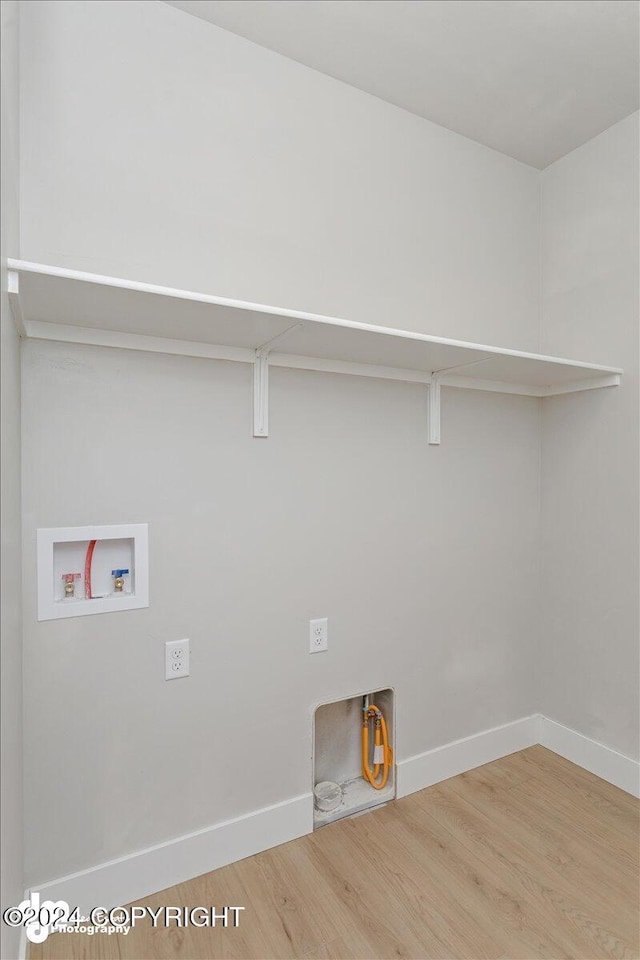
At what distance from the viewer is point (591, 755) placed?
2.27 meters

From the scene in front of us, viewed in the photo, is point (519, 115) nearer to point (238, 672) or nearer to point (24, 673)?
point (238, 672)

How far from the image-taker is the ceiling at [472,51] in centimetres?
164

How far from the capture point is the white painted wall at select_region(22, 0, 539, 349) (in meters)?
1.50

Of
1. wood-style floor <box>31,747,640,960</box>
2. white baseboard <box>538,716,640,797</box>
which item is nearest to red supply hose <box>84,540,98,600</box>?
wood-style floor <box>31,747,640,960</box>

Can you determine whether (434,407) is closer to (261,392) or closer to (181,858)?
(261,392)

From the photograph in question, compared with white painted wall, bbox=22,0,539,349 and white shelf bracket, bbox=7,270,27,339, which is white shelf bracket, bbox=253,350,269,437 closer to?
white painted wall, bbox=22,0,539,349

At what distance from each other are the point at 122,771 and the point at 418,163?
238 cm

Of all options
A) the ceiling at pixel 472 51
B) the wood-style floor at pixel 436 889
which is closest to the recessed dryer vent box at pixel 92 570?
the wood-style floor at pixel 436 889

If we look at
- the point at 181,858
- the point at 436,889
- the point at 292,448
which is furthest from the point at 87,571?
the point at 436,889

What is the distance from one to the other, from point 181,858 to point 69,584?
92 cm

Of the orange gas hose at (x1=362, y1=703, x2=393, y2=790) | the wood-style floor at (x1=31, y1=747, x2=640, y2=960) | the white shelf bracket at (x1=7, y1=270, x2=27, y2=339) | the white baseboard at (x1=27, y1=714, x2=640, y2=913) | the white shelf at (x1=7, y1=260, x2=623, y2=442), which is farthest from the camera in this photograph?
the orange gas hose at (x1=362, y1=703, x2=393, y2=790)

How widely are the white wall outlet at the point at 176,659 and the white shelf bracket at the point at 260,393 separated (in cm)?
71

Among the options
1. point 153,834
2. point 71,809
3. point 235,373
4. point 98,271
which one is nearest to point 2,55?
point 98,271

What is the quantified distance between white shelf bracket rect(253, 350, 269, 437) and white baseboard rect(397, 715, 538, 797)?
141 cm
